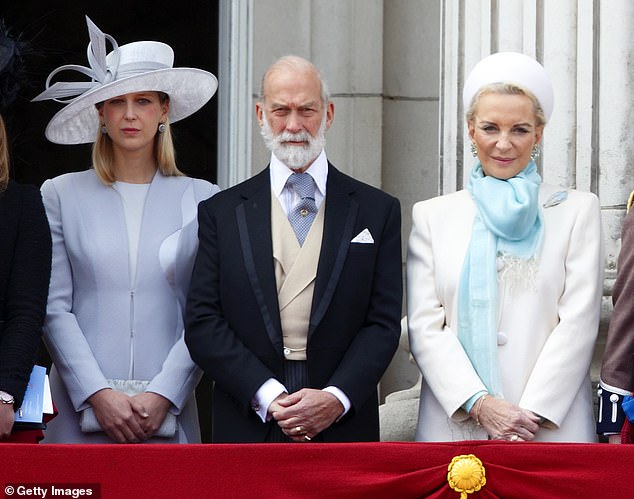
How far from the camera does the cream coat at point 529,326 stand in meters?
4.78

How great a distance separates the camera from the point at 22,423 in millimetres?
4598

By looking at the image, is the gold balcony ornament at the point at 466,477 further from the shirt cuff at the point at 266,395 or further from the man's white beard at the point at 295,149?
the man's white beard at the point at 295,149

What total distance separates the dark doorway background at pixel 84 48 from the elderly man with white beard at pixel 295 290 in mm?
3780

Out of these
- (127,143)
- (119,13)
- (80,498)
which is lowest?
(80,498)

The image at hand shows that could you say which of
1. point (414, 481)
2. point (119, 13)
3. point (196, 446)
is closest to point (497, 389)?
point (414, 481)

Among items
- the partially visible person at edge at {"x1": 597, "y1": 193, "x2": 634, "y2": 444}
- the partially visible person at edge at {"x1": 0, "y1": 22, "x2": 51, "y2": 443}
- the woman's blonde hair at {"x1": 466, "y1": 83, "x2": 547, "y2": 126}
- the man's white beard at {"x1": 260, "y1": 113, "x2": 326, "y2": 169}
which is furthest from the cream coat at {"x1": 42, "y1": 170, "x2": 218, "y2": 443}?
the partially visible person at edge at {"x1": 597, "y1": 193, "x2": 634, "y2": 444}

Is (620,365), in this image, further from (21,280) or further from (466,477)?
(21,280)

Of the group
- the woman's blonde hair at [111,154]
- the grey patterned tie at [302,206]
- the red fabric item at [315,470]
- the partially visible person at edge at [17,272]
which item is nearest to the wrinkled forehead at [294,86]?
the grey patterned tie at [302,206]

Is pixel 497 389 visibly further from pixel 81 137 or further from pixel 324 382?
pixel 81 137

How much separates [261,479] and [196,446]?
193 mm

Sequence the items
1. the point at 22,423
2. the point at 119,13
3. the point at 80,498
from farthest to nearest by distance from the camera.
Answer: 1. the point at 119,13
2. the point at 22,423
3. the point at 80,498

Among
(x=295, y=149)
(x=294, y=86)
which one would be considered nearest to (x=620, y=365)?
(x=295, y=149)

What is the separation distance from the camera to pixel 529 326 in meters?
4.86

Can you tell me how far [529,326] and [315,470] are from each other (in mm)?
927
